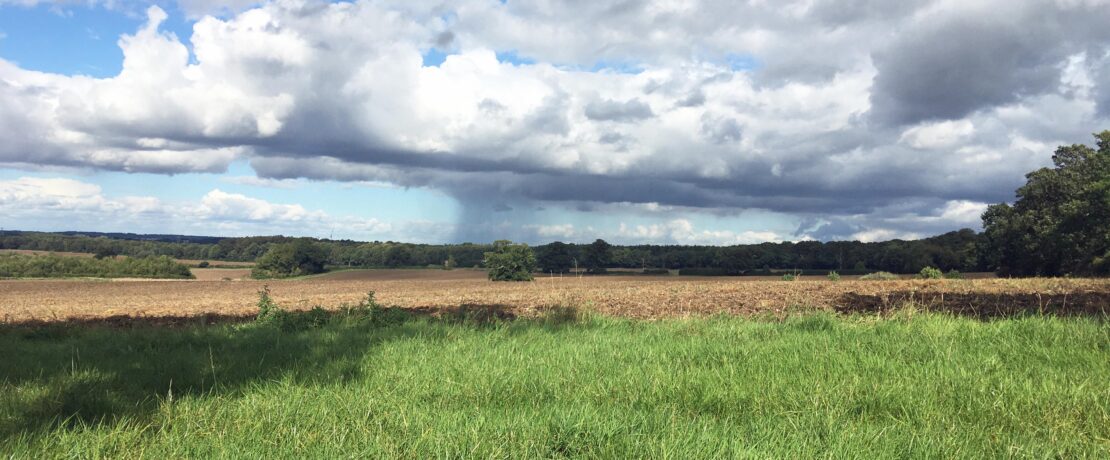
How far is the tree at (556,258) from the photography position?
105575mm

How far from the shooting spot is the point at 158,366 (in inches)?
307

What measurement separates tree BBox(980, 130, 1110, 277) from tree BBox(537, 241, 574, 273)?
6137cm

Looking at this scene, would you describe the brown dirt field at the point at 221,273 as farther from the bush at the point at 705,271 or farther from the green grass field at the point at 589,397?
the green grass field at the point at 589,397

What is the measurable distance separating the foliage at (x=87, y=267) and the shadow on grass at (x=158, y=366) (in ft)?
302

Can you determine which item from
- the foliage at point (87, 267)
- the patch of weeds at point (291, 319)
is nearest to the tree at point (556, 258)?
the foliage at point (87, 267)

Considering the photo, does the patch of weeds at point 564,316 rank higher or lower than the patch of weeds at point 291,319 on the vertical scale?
higher

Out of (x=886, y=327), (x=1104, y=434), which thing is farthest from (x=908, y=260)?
(x=1104, y=434)

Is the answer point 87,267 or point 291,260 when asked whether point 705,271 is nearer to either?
point 291,260

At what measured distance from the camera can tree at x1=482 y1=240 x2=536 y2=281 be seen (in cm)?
7031

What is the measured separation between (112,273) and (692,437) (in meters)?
109

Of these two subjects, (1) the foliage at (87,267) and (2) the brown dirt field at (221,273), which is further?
(2) the brown dirt field at (221,273)

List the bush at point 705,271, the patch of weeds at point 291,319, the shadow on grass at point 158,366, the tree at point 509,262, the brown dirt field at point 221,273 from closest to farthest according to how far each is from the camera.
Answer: the shadow on grass at point 158,366
the patch of weeds at point 291,319
the tree at point 509,262
the bush at point 705,271
the brown dirt field at point 221,273

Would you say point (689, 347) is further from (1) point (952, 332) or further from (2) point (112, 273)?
(2) point (112, 273)

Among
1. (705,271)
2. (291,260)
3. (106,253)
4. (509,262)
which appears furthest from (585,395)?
(106,253)
